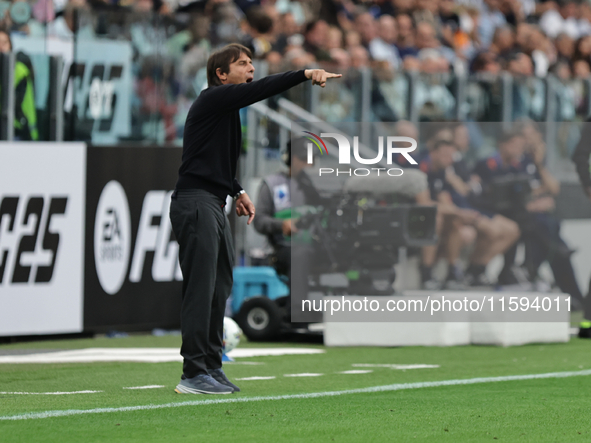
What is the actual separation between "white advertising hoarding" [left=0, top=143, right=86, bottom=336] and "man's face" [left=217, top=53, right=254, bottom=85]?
15.1 ft

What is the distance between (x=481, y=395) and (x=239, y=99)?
2215 millimetres

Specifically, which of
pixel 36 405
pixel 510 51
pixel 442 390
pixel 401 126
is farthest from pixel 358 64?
Answer: pixel 36 405

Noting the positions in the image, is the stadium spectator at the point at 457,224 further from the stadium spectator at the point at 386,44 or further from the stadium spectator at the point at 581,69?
the stadium spectator at the point at 581,69

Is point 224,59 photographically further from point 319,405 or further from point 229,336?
point 229,336

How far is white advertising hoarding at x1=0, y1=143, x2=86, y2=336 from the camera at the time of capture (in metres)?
10.9

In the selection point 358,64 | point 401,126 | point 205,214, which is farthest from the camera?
point 358,64

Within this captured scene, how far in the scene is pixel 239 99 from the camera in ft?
21.6

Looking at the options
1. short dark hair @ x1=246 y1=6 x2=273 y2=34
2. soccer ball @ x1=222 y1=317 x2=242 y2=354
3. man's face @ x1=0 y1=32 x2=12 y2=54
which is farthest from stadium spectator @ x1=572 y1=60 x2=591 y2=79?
soccer ball @ x1=222 y1=317 x2=242 y2=354

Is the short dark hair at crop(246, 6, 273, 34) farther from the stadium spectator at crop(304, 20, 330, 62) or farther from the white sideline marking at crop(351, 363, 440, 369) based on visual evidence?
the white sideline marking at crop(351, 363, 440, 369)

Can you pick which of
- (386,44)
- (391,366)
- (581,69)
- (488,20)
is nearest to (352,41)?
(386,44)

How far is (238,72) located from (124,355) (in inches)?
144

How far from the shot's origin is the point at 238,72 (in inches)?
271

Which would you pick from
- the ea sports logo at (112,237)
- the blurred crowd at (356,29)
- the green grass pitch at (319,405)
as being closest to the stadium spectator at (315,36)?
the blurred crowd at (356,29)

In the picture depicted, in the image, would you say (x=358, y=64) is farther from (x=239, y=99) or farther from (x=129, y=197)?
(x=239, y=99)
